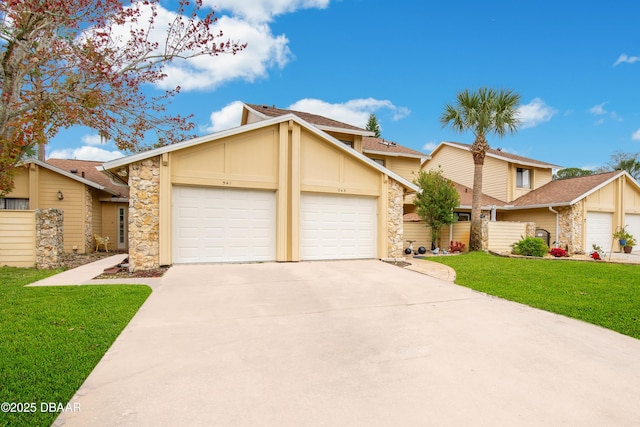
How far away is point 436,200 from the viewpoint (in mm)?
15938

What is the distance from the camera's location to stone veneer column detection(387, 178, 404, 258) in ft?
38.2

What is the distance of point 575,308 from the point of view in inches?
233

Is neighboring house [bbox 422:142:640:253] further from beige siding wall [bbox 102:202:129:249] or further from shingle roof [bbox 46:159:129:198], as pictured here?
shingle roof [bbox 46:159:129:198]

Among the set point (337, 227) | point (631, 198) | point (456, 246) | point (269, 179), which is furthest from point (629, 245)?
point (269, 179)

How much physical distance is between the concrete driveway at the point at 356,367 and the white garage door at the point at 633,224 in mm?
20282

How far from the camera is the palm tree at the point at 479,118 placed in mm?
15438

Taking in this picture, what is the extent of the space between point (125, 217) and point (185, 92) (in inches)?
392

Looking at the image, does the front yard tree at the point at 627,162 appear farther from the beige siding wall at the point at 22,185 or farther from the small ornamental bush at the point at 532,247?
the beige siding wall at the point at 22,185

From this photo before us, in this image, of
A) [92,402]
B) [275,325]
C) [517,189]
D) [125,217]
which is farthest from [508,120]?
[125,217]

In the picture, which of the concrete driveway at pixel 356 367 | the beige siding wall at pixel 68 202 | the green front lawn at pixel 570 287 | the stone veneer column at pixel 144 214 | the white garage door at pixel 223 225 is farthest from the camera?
the beige siding wall at pixel 68 202

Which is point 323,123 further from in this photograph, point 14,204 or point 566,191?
point 566,191

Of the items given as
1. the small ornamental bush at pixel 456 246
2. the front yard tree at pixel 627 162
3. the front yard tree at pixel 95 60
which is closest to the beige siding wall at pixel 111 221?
the front yard tree at pixel 95 60

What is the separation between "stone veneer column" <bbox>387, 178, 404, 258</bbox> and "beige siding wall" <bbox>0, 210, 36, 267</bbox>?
11.4 meters

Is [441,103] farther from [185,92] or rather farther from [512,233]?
[185,92]
